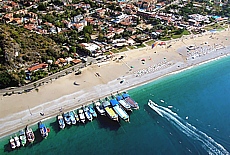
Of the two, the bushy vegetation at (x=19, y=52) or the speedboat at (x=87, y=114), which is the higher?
the bushy vegetation at (x=19, y=52)

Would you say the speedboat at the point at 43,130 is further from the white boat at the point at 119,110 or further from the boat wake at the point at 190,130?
the boat wake at the point at 190,130

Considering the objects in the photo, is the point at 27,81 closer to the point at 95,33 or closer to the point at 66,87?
the point at 66,87

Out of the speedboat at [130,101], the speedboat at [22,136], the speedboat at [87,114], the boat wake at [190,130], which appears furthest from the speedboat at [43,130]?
the boat wake at [190,130]

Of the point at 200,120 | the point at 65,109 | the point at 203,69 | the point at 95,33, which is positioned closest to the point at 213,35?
the point at 203,69

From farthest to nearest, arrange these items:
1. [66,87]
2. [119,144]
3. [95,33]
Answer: [95,33] → [66,87] → [119,144]

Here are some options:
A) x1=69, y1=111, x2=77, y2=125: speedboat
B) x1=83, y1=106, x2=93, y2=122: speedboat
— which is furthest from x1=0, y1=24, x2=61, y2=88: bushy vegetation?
x1=83, y1=106, x2=93, y2=122: speedboat

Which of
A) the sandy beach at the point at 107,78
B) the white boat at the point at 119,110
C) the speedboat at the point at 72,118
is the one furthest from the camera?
the sandy beach at the point at 107,78
